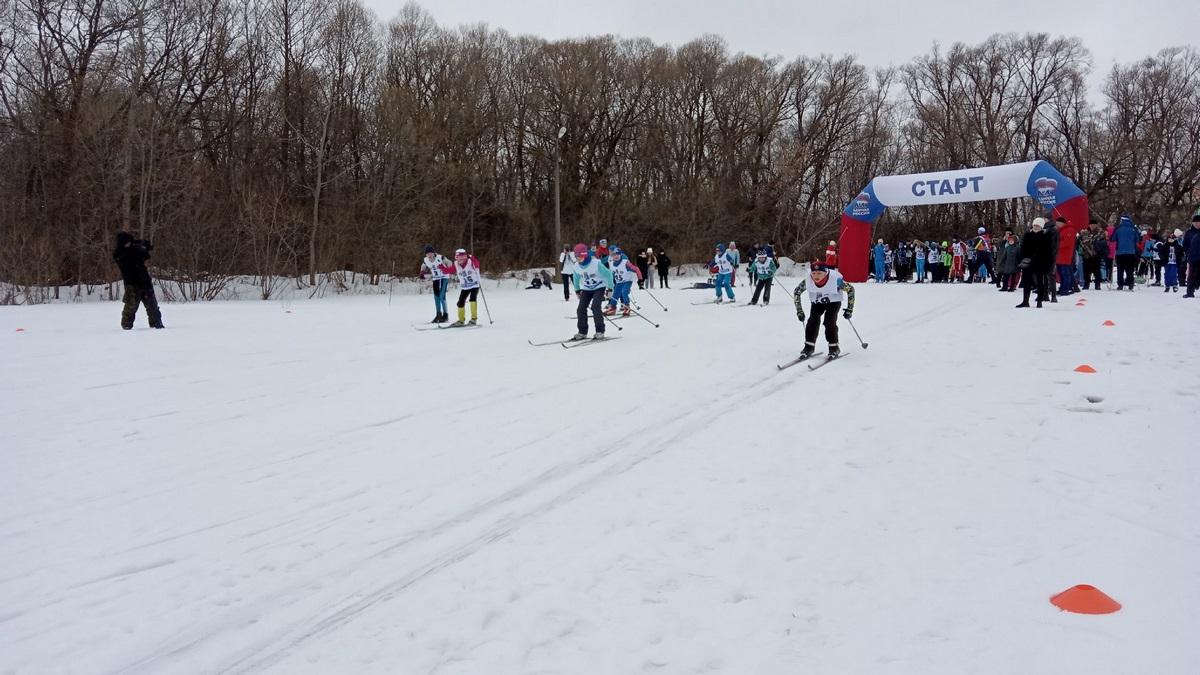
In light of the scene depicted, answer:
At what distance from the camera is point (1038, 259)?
15.6 metres

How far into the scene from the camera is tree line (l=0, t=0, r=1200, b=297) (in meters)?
25.2

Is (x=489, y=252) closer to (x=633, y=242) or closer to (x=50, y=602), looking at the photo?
(x=633, y=242)

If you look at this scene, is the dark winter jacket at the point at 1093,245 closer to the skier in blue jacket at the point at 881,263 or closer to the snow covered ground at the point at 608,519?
the skier in blue jacket at the point at 881,263

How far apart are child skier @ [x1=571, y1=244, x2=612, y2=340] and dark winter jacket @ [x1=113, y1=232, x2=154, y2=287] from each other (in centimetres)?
854

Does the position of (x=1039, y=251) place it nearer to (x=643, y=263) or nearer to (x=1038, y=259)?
(x=1038, y=259)

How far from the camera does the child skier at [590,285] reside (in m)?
12.8

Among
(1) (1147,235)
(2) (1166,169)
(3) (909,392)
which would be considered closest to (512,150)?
(1) (1147,235)

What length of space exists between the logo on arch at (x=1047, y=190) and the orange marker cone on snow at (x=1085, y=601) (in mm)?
21416

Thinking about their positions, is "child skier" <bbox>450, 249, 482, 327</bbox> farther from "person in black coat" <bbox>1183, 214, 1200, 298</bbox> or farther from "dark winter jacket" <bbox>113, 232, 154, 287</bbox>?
"person in black coat" <bbox>1183, 214, 1200, 298</bbox>

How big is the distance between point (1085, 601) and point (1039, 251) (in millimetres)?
14119

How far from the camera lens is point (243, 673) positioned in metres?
3.06

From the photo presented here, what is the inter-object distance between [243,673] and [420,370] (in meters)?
7.12

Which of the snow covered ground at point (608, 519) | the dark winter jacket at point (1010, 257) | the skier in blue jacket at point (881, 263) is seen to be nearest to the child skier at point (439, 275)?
the snow covered ground at point (608, 519)

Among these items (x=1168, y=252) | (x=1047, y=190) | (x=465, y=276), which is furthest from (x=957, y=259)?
(x=465, y=276)
